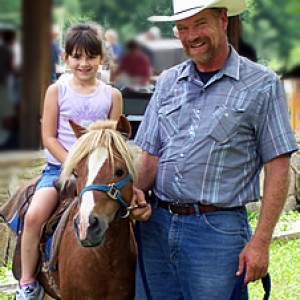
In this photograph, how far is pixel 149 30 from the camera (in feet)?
12.2

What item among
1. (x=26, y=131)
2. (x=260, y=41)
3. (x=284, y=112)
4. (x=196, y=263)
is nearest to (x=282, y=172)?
(x=284, y=112)

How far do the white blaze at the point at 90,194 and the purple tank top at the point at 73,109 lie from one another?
1.09m

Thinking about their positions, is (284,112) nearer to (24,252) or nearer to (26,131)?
(26,131)

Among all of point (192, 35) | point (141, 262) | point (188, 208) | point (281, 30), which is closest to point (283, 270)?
point (141, 262)

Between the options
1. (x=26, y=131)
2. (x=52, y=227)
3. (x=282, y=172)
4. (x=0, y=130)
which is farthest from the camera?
(x=52, y=227)

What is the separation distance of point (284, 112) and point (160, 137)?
20.0 inches

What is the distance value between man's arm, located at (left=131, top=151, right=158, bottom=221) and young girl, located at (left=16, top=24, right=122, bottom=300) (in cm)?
98

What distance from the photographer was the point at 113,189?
2.43 m

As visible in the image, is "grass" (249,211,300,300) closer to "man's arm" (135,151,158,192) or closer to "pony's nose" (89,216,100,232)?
"man's arm" (135,151,158,192)

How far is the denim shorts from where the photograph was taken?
11.7 feet

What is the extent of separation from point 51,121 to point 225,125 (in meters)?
1.61

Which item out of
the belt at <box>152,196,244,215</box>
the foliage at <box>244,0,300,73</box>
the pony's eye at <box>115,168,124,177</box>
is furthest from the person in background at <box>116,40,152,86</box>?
the foliage at <box>244,0,300,73</box>

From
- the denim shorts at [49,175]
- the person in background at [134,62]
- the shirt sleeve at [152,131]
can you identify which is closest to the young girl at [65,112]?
the denim shorts at [49,175]

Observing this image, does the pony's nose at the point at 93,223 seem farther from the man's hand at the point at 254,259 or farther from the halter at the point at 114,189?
the man's hand at the point at 254,259
